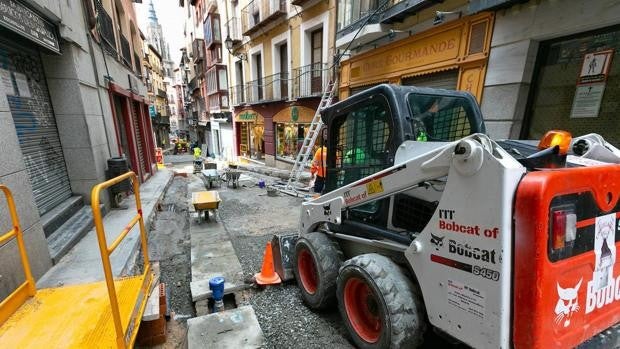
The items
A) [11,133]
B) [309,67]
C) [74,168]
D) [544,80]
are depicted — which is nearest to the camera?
[11,133]

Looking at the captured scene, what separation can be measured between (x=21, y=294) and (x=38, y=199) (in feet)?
8.02

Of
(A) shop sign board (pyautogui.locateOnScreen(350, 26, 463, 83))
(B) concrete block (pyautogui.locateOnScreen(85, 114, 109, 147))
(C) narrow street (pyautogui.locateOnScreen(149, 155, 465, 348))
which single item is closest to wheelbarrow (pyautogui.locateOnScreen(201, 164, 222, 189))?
(C) narrow street (pyautogui.locateOnScreen(149, 155, 465, 348))

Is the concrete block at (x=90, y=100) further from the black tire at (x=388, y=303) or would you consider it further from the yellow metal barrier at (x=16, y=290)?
the black tire at (x=388, y=303)

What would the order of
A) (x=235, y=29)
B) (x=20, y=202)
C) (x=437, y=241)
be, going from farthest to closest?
(x=235, y=29) → (x=20, y=202) → (x=437, y=241)

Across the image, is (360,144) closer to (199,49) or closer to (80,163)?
(80,163)

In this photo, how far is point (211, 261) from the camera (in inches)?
173

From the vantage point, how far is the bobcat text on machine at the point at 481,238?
1.49m

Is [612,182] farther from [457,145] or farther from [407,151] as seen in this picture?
[407,151]

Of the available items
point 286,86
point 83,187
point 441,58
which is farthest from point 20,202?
point 286,86

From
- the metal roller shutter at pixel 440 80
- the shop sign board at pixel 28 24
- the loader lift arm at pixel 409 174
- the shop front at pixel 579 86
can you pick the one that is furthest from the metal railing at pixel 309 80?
the loader lift arm at pixel 409 174

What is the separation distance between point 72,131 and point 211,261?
12.3 feet

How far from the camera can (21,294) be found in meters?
2.46

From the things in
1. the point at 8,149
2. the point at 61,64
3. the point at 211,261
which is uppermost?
the point at 61,64

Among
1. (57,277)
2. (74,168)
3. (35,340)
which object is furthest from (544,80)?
(74,168)
